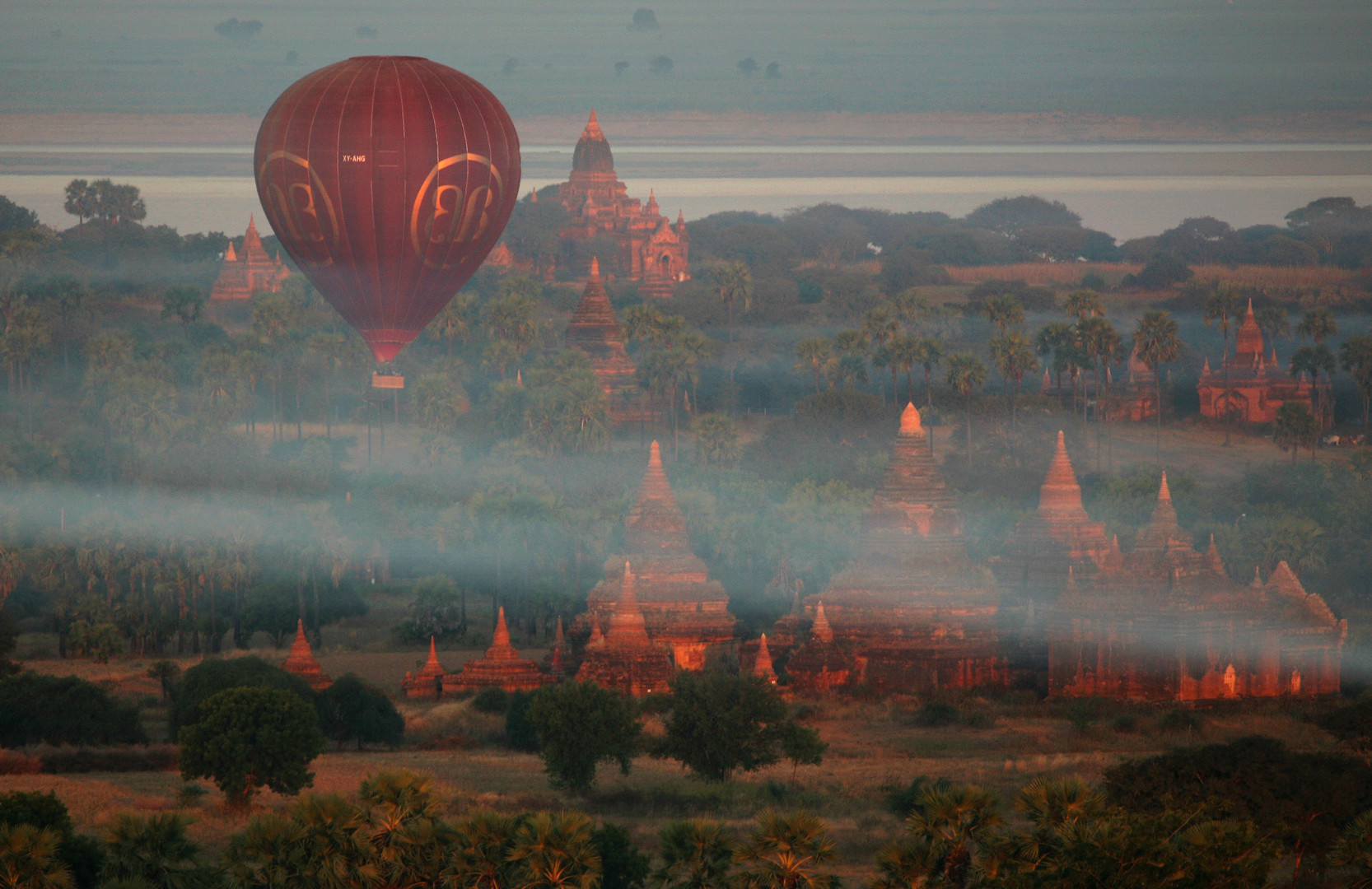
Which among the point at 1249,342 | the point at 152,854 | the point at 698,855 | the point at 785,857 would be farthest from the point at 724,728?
the point at 1249,342

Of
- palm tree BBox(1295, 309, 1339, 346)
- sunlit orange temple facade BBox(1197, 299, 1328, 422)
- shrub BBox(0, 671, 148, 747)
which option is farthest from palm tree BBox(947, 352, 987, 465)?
shrub BBox(0, 671, 148, 747)

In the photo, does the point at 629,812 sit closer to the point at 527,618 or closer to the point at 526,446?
the point at 527,618

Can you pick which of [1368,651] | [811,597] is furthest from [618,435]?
[1368,651]

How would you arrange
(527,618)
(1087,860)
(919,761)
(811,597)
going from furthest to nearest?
(527,618) < (811,597) < (919,761) < (1087,860)

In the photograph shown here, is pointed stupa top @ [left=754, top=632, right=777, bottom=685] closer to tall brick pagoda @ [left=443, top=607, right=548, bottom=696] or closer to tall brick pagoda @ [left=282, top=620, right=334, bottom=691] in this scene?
tall brick pagoda @ [left=443, top=607, right=548, bottom=696]

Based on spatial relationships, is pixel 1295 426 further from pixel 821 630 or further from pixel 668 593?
pixel 821 630

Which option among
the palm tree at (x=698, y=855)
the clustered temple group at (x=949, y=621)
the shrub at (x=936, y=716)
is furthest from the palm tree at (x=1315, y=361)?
the palm tree at (x=698, y=855)

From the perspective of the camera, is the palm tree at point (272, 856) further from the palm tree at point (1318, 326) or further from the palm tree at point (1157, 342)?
the palm tree at point (1318, 326)
